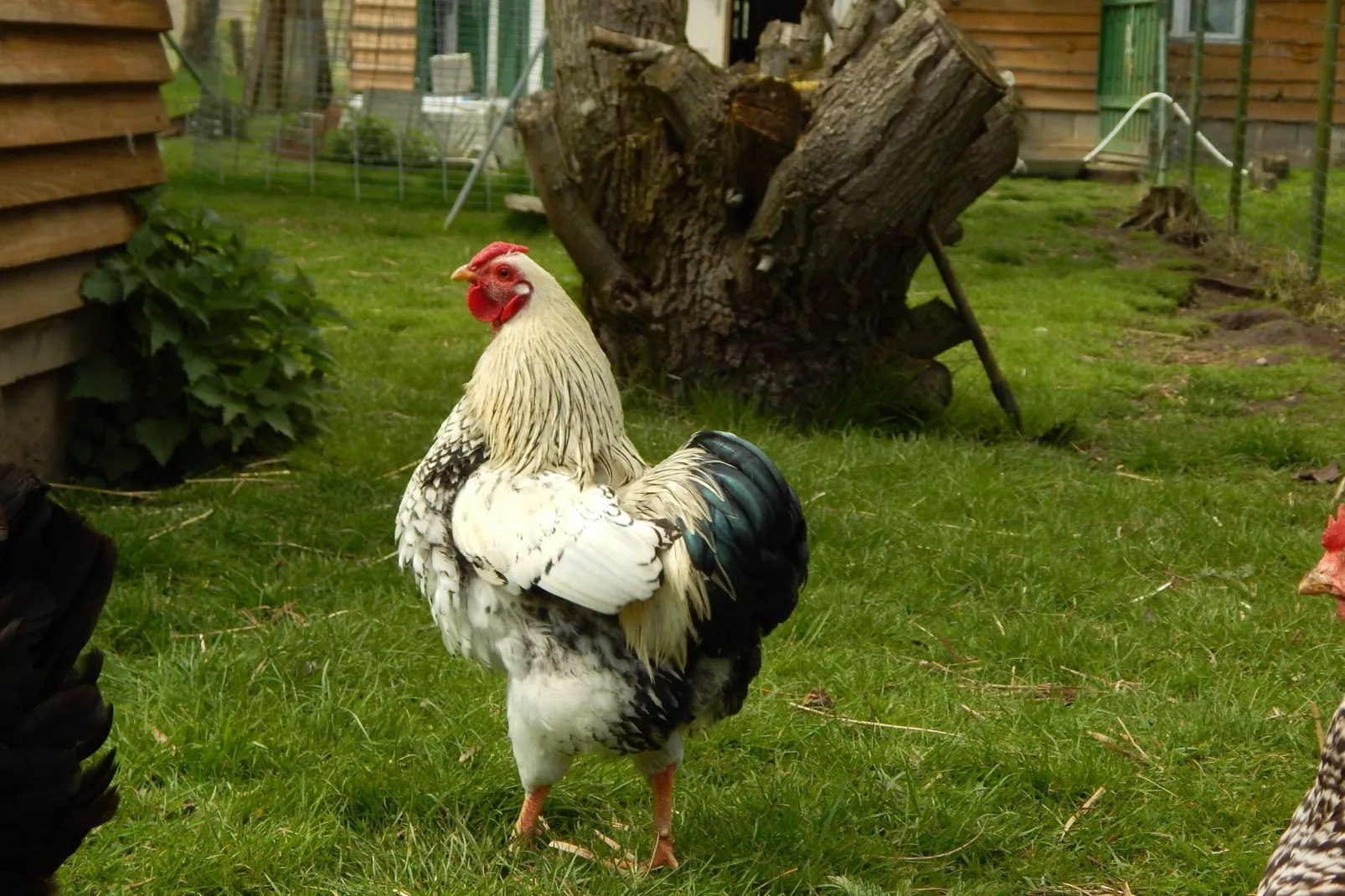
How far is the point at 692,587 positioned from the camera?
2.98 m

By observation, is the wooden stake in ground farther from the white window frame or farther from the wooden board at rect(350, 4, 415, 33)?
the white window frame

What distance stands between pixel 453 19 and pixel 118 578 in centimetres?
1186

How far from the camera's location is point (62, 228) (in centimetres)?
576

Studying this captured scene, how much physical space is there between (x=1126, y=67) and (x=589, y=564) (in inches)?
678

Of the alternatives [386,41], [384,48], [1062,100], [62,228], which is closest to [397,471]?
[62,228]

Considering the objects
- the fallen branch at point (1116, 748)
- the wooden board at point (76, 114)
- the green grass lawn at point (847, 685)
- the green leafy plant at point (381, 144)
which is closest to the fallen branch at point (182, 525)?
the green grass lawn at point (847, 685)

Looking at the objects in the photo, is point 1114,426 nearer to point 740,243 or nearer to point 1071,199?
point 740,243

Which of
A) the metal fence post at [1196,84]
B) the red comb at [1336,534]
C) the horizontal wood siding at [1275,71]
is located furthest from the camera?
the horizontal wood siding at [1275,71]

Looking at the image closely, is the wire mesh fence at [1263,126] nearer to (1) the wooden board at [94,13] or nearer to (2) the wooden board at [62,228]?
(1) the wooden board at [94,13]

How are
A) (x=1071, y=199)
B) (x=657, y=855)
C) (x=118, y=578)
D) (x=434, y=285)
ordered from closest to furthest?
1. (x=657, y=855)
2. (x=118, y=578)
3. (x=434, y=285)
4. (x=1071, y=199)

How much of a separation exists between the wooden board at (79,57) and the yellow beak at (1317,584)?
16.0ft

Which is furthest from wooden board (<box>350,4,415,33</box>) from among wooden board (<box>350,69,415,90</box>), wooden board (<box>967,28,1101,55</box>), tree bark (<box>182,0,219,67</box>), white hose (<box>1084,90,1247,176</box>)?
white hose (<box>1084,90,1247,176</box>)

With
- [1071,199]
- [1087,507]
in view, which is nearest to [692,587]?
[1087,507]

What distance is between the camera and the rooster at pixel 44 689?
2488mm
